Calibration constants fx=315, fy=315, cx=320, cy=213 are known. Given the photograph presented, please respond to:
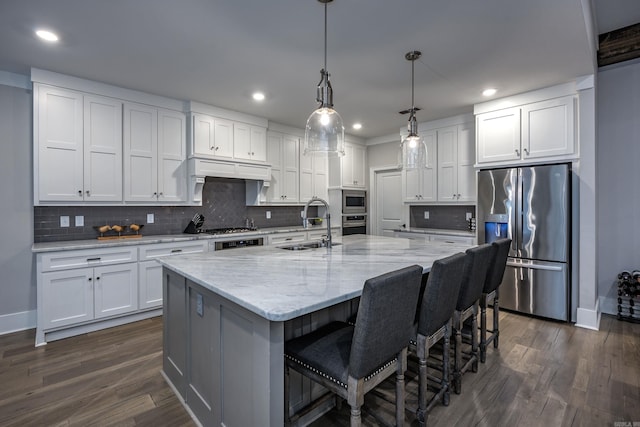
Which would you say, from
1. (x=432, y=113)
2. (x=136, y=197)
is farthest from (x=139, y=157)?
(x=432, y=113)

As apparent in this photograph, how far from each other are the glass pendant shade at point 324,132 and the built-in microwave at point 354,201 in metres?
3.34

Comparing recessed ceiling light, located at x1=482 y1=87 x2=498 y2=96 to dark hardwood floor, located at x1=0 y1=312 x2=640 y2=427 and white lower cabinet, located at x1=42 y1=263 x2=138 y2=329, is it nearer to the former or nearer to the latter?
dark hardwood floor, located at x1=0 y1=312 x2=640 y2=427

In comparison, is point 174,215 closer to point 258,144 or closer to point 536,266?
point 258,144

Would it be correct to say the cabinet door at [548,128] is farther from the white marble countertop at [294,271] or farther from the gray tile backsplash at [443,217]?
the white marble countertop at [294,271]

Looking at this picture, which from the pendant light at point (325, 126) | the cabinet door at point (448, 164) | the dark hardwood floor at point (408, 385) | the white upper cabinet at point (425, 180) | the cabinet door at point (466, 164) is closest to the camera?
the dark hardwood floor at point (408, 385)

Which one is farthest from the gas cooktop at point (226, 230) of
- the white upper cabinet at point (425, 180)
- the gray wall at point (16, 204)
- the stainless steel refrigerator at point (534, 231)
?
the stainless steel refrigerator at point (534, 231)

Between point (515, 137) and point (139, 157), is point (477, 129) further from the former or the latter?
point (139, 157)

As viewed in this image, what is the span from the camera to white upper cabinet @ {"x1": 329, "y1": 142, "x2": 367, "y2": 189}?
574 cm

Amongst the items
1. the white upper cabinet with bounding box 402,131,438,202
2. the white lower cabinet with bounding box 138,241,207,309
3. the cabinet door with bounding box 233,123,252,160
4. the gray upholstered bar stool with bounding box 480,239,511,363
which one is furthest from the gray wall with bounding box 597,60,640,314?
the white lower cabinet with bounding box 138,241,207,309

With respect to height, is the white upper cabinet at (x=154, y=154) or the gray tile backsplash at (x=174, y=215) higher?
the white upper cabinet at (x=154, y=154)

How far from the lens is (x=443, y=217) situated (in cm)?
520

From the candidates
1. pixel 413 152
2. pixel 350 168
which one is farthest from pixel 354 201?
pixel 413 152

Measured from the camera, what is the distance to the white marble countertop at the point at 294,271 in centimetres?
131

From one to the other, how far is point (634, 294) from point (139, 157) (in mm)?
5713
